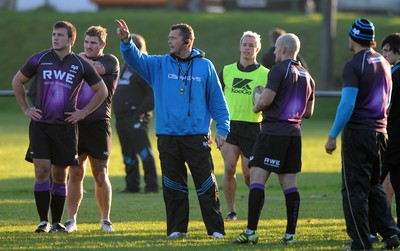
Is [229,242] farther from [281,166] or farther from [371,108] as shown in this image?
[371,108]

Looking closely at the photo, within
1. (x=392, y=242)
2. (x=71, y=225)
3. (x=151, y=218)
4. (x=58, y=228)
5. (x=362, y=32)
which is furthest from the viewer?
(x=151, y=218)

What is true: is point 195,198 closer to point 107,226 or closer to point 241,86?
point 241,86

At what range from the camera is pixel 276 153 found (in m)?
10.6

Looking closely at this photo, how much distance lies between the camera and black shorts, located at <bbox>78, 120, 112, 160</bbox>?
473 inches

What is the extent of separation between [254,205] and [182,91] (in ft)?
4.63

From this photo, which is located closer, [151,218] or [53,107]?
[53,107]

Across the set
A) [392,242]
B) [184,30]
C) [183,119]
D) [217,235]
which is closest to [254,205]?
[217,235]

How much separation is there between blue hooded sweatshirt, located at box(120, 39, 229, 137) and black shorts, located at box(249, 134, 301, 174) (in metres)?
0.59

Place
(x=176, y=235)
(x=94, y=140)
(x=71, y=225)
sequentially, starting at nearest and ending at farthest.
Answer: (x=176, y=235) → (x=71, y=225) → (x=94, y=140)

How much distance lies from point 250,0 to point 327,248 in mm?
46468

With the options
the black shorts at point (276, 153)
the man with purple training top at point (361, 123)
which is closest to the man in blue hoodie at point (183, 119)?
the black shorts at point (276, 153)

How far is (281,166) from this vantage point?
Result: 10.6 meters

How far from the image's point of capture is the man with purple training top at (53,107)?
1130 centimetres

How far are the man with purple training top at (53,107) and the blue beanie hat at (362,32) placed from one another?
305 cm
